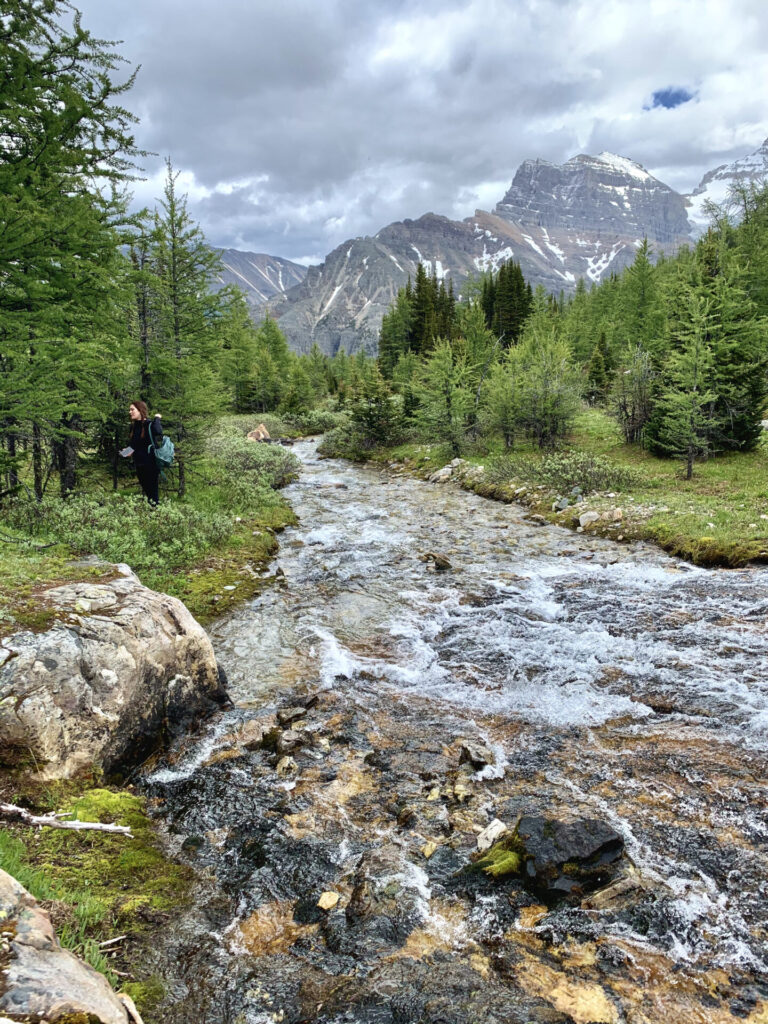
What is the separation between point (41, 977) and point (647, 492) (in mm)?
19897

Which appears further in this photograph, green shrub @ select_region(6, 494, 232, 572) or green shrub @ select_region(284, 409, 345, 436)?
green shrub @ select_region(284, 409, 345, 436)

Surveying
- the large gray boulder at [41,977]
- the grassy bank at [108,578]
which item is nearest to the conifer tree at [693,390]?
the grassy bank at [108,578]

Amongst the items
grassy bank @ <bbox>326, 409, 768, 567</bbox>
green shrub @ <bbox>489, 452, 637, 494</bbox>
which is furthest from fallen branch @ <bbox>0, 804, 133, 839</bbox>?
green shrub @ <bbox>489, 452, 637, 494</bbox>

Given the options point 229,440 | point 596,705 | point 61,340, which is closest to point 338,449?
point 229,440

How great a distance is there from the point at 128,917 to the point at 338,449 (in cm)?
3712

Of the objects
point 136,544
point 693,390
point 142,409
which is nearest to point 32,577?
point 136,544

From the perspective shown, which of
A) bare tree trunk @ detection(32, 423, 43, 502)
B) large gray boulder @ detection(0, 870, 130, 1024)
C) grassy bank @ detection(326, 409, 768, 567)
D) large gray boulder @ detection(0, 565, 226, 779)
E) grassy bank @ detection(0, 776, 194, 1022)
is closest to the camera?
large gray boulder @ detection(0, 870, 130, 1024)

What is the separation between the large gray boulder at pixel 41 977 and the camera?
2053mm

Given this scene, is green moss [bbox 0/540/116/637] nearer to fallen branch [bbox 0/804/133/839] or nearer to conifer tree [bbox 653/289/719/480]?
fallen branch [bbox 0/804/133/839]

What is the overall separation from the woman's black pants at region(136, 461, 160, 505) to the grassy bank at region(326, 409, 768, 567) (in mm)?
12802

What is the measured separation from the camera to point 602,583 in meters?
11.7

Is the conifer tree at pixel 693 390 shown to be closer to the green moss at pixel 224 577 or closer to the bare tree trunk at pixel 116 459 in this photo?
the green moss at pixel 224 577

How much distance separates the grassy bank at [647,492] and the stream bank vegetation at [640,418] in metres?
0.06

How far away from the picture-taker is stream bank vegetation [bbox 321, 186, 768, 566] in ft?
53.2
